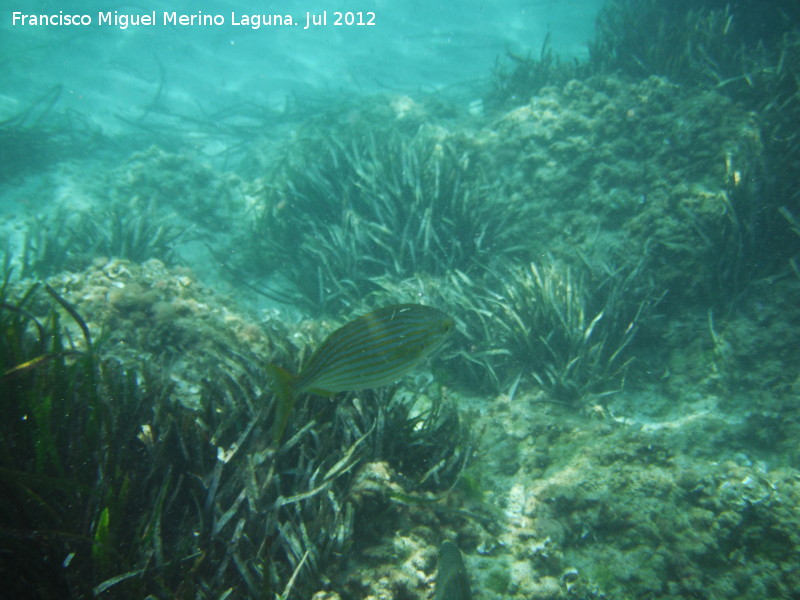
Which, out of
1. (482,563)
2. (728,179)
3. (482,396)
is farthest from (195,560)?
(728,179)

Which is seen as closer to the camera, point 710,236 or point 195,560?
point 195,560

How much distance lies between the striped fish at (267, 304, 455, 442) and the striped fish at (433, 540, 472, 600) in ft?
3.19

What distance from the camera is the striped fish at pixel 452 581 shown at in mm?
1764

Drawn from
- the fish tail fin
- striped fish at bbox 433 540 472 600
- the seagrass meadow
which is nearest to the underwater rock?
the seagrass meadow

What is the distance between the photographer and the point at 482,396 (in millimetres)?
4039

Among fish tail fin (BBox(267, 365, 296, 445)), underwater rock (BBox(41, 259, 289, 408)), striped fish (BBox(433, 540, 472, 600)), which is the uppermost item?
fish tail fin (BBox(267, 365, 296, 445))

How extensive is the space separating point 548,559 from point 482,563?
1.44 feet

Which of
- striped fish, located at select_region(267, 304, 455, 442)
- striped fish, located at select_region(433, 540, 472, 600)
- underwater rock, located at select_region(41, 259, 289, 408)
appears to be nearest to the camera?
striped fish, located at select_region(433, 540, 472, 600)

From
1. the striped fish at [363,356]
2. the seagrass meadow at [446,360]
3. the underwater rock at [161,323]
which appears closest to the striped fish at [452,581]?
the seagrass meadow at [446,360]

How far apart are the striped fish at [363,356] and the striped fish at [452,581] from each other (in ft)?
3.19

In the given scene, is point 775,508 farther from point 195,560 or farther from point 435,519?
point 195,560

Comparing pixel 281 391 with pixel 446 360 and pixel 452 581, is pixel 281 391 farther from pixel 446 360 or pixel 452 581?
pixel 446 360

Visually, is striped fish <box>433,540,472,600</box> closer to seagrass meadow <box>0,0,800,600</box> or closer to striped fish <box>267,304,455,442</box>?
seagrass meadow <box>0,0,800,600</box>

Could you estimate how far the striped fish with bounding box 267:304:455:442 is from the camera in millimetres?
1884
